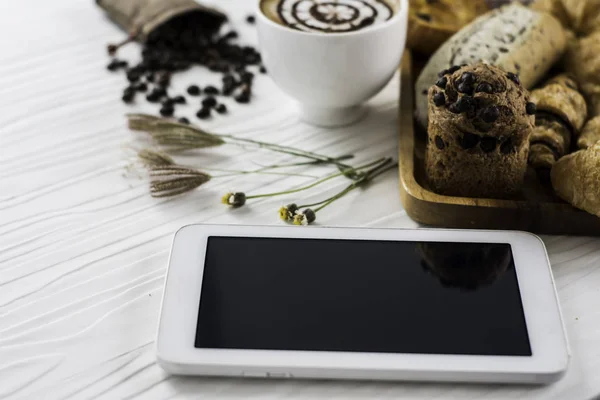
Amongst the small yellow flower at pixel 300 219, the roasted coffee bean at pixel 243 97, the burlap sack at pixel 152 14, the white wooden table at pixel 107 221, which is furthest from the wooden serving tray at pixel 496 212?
the burlap sack at pixel 152 14

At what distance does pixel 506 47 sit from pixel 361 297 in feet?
1.50

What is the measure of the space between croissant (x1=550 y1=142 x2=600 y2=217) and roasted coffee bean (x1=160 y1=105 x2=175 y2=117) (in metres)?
0.54

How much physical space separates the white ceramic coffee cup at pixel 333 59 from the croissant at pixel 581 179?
10.6 inches

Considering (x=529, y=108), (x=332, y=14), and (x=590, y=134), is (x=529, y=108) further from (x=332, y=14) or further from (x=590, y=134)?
(x=332, y=14)

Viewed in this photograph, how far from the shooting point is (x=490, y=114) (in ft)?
2.53

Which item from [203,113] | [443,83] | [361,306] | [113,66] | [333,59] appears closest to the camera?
[361,306]

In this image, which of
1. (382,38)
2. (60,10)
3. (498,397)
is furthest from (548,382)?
(60,10)

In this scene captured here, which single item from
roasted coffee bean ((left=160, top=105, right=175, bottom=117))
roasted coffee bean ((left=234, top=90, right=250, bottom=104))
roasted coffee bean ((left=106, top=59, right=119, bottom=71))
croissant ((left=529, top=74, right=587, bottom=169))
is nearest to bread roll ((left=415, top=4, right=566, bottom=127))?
croissant ((left=529, top=74, right=587, bottom=169))

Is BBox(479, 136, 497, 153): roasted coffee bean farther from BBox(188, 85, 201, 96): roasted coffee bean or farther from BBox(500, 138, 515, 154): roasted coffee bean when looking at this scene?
BBox(188, 85, 201, 96): roasted coffee bean

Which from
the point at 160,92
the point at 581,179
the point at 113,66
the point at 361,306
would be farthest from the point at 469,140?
the point at 113,66

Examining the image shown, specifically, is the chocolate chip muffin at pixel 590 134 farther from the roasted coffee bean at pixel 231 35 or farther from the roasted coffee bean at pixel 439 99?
the roasted coffee bean at pixel 231 35

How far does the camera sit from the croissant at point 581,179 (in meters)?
0.79

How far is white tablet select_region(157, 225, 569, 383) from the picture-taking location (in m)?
0.67

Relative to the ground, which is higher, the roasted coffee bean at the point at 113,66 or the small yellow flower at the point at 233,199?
the roasted coffee bean at the point at 113,66
